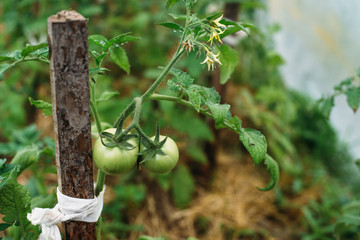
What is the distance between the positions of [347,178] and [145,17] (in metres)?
1.62

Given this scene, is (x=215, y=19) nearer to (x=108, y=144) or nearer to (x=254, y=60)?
(x=108, y=144)

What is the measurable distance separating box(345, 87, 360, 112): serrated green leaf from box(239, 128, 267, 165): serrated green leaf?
0.52 metres

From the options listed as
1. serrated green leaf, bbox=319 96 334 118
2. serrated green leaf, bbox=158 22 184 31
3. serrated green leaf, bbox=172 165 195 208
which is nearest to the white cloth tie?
serrated green leaf, bbox=158 22 184 31

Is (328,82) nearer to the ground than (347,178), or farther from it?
farther from it

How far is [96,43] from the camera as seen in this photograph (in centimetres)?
83

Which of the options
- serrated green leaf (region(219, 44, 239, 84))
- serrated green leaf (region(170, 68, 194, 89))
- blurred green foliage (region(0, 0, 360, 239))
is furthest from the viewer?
blurred green foliage (region(0, 0, 360, 239))

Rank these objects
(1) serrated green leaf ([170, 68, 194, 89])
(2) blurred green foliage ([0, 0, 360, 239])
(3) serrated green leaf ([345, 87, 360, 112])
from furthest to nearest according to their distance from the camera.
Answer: (2) blurred green foliage ([0, 0, 360, 239]) → (3) serrated green leaf ([345, 87, 360, 112]) → (1) serrated green leaf ([170, 68, 194, 89])

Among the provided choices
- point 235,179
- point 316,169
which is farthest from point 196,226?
point 316,169

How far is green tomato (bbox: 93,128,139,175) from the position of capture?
2.39 ft

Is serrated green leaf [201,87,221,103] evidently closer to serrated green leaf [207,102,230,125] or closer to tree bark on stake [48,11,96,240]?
serrated green leaf [207,102,230,125]

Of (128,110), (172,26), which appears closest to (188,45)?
(172,26)

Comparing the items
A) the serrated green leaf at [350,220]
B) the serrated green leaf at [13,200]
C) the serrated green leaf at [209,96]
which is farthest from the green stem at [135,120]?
the serrated green leaf at [350,220]

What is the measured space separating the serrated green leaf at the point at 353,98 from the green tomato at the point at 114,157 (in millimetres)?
755

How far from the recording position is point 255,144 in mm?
757
